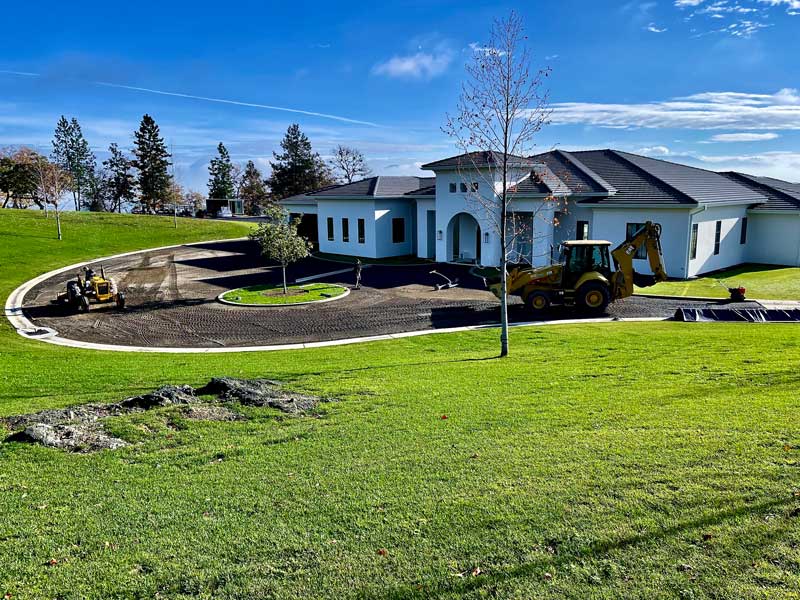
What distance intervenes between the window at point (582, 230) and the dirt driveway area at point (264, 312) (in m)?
6.09

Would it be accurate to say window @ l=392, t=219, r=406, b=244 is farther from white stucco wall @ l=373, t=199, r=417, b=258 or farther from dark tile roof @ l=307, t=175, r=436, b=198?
dark tile roof @ l=307, t=175, r=436, b=198

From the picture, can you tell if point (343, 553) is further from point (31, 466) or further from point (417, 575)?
point (31, 466)

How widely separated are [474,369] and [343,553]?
7.50 metres

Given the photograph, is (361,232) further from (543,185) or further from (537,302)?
(537,302)

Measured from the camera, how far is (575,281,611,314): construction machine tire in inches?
768

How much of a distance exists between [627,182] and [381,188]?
14.9m

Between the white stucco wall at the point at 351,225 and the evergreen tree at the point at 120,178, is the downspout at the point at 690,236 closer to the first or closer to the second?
the white stucco wall at the point at 351,225

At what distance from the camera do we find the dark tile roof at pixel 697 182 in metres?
27.0

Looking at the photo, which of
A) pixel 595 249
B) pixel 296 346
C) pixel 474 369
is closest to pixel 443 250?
pixel 595 249

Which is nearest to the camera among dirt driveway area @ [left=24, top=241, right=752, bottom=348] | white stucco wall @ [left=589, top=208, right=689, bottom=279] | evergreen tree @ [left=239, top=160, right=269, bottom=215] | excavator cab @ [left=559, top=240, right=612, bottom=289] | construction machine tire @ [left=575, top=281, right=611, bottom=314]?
dirt driveway area @ [left=24, top=241, right=752, bottom=348]

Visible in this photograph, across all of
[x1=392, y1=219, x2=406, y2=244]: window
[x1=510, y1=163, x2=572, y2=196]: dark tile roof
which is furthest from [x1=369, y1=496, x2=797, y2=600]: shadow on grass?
[x1=392, y1=219, x2=406, y2=244]: window

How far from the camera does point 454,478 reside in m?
6.14

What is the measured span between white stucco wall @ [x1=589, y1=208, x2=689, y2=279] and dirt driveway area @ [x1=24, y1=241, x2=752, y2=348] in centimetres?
527

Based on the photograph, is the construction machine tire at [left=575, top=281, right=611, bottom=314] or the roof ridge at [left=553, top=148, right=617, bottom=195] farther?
the roof ridge at [left=553, top=148, right=617, bottom=195]
